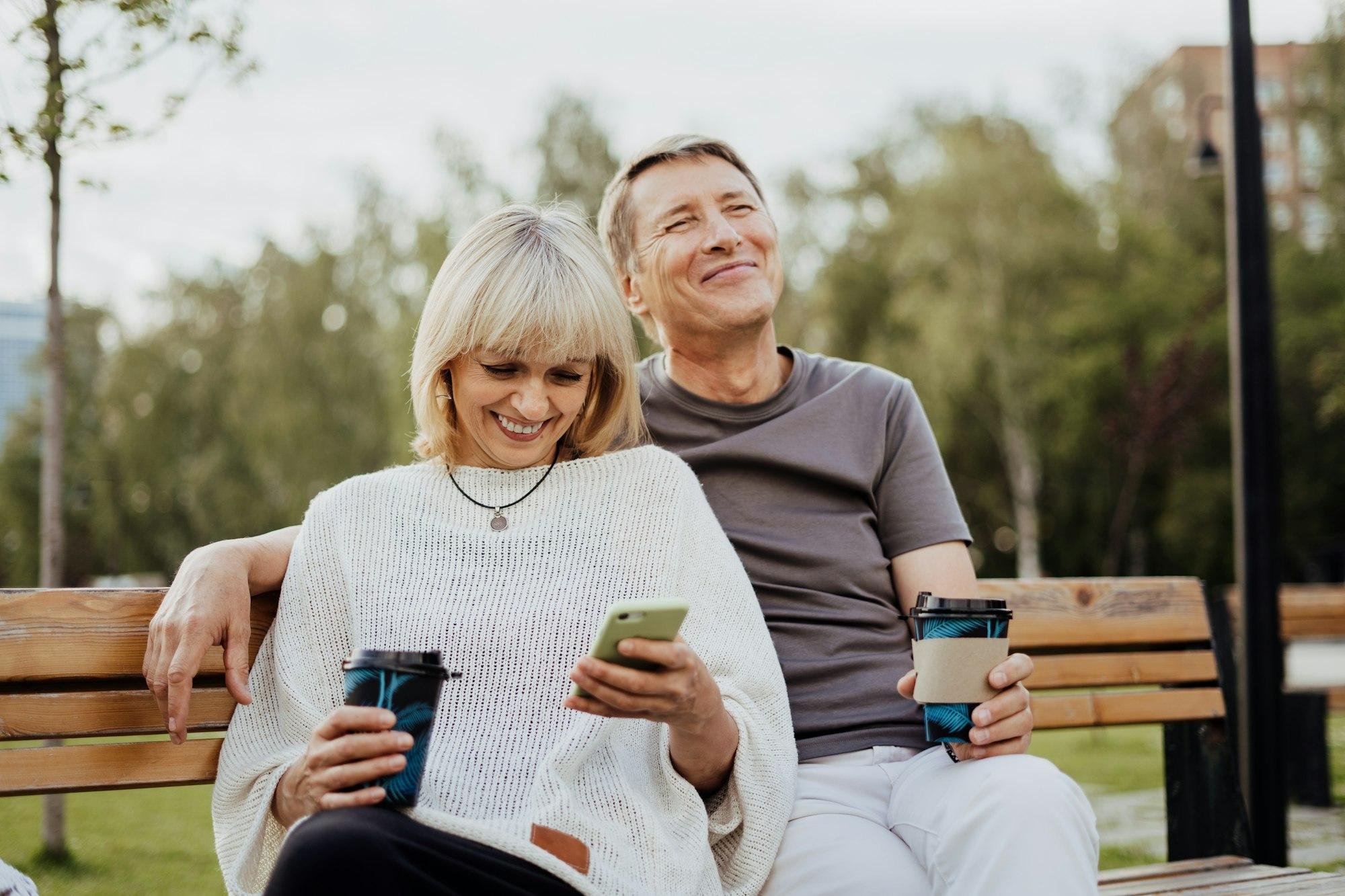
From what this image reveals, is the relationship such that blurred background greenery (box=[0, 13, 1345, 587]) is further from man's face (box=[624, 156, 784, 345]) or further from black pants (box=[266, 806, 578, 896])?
black pants (box=[266, 806, 578, 896])

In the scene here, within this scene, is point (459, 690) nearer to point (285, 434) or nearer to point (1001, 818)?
point (1001, 818)

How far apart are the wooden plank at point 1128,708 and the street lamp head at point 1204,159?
7647mm

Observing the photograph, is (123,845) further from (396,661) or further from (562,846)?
(396,661)

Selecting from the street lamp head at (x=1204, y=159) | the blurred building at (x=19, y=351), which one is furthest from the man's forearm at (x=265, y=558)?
the street lamp head at (x=1204, y=159)

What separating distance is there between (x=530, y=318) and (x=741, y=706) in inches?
32.8

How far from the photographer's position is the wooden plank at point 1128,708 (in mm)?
3191

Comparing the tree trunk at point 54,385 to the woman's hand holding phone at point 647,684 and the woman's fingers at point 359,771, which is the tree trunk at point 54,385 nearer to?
the woman's fingers at point 359,771

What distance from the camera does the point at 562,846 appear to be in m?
2.01

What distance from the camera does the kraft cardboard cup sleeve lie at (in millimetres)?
1703

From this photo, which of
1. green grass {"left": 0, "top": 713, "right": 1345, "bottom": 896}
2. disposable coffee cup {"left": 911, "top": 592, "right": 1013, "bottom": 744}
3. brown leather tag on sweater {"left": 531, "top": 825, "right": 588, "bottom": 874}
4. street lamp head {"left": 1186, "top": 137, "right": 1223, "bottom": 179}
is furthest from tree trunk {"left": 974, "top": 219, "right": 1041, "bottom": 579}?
brown leather tag on sweater {"left": 531, "top": 825, "right": 588, "bottom": 874}

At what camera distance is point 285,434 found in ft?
74.3

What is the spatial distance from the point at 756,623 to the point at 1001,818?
0.60m

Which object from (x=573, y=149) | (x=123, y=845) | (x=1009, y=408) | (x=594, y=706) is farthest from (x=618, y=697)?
(x=1009, y=408)

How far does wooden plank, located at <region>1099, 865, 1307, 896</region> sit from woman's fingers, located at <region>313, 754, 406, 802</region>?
5.83ft
